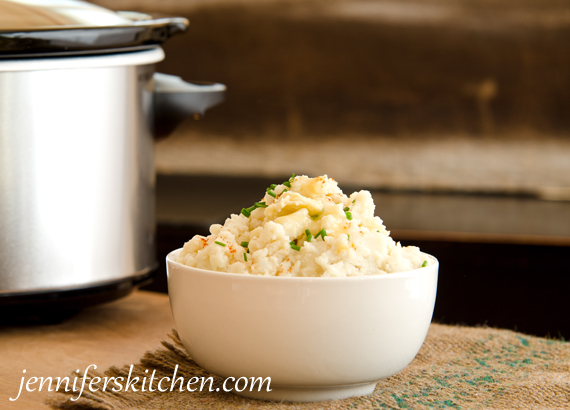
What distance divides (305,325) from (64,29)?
0.51m

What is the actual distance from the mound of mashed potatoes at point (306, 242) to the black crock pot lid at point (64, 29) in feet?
1.18

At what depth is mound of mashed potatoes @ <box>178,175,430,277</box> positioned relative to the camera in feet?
2.01

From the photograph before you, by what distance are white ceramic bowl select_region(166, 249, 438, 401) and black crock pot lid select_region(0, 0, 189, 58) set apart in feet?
1.31

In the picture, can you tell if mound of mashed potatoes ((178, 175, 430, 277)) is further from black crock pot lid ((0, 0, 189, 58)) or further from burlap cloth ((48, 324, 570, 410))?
black crock pot lid ((0, 0, 189, 58))

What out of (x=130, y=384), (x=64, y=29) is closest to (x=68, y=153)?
(x=64, y=29)

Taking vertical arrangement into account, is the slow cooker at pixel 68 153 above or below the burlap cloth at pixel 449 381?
above

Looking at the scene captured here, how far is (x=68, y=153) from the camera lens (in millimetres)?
896

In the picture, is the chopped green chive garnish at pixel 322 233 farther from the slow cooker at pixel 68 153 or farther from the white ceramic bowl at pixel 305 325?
the slow cooker at pixel 68 153

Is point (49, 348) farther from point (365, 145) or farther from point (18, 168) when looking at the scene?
point (365, 145)

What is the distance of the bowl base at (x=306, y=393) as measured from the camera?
2.08 ft

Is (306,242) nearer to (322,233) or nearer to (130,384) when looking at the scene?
(322,233)

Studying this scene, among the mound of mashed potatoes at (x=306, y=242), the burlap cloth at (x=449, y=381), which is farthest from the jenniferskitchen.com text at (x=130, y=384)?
the mound of mashed potatoes at (x=306, y=242)

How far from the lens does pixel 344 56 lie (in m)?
2.08

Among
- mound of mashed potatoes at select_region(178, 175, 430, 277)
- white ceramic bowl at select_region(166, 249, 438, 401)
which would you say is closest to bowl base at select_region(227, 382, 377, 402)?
white ceramic bowl at select_region(166, 249, 438, 401)
